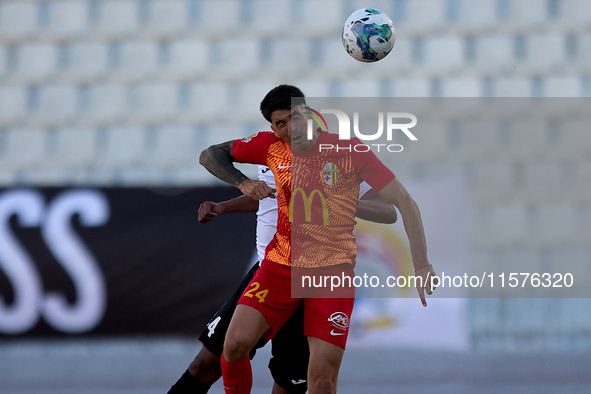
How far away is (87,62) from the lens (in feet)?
18.7

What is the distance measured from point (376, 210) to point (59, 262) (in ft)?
9.60

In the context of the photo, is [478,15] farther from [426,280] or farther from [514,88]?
[426,280]

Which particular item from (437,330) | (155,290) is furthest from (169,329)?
(437,330)

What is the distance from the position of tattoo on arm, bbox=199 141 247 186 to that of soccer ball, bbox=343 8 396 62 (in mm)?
984

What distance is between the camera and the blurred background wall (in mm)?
5590

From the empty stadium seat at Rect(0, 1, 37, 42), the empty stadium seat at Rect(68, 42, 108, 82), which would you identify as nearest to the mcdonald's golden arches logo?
the empty stadium seat at Rect(68, 42, 108, 82)

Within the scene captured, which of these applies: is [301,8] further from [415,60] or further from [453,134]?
[453,134]

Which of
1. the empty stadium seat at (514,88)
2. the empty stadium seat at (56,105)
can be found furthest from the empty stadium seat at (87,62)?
the empty stadium seat at (514,88)

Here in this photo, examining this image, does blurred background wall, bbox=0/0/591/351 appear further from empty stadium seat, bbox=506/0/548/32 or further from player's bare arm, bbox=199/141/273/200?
player's bare arm, bbox=199/141/273/200

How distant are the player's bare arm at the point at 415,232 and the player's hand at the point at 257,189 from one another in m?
0.56

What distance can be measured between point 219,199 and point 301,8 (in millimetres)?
1862

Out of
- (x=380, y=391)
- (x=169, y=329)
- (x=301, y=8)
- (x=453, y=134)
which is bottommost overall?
(x=380, y=391)

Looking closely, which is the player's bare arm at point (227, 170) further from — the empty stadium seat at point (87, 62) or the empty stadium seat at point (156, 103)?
the empty stadium seat at point (87, 62)

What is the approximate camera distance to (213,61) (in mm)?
5695
